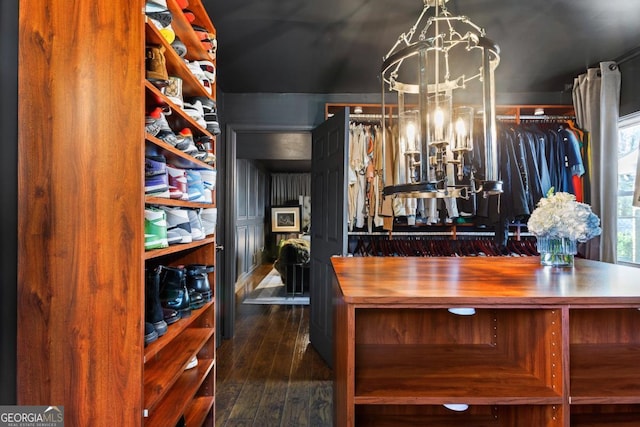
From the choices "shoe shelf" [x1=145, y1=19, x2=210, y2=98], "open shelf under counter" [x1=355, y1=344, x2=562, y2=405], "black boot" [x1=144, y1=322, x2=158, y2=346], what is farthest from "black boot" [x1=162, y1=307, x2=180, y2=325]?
"shoe shelf" [x1=145, y1=19, x2=210, y2=98]

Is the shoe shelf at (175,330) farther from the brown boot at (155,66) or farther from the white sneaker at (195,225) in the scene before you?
the brown boot at (155,66)

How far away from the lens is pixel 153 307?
3.79ft

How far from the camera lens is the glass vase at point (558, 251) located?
154cm

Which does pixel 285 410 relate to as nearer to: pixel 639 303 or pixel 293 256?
pixel 639 303

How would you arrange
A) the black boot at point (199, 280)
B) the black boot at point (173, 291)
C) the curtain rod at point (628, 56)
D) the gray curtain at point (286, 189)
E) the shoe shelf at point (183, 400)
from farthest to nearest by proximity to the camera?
the gray curtain at point (286, 189), the curtain rod at point (628, 56), the black boot at point (199, 280), the black boot at point (173, 291), the shoe shelf at point (183, 400)

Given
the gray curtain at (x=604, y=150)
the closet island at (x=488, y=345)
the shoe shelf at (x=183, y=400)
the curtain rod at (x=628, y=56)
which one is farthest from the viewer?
the gray curtain at (x=604, y=150)

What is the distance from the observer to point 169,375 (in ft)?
3.92

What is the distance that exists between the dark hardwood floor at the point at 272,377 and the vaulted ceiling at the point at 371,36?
7.28 feet

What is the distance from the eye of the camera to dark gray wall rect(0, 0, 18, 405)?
1.00 meters

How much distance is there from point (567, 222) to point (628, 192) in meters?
1.79

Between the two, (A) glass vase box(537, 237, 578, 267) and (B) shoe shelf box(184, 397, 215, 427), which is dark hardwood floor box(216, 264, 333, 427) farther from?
(A) glass vase box(537, 237, 578, 267)

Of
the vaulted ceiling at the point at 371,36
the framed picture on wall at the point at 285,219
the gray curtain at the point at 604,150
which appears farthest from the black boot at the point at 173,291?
the framed picture on wall at the point at 285,219

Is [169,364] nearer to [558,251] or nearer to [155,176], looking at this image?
[155,176]

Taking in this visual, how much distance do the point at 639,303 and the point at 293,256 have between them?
12.1ft
